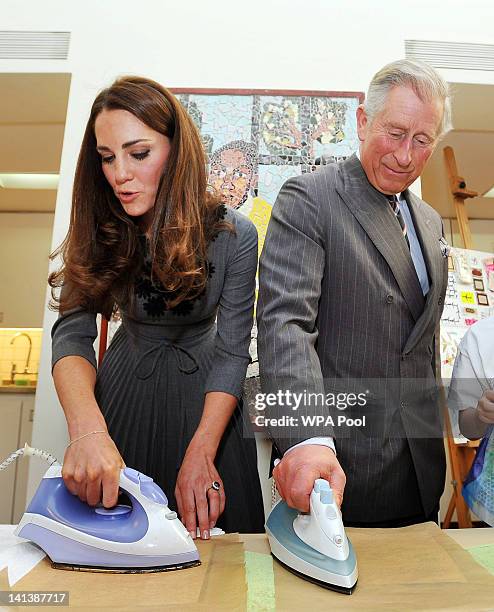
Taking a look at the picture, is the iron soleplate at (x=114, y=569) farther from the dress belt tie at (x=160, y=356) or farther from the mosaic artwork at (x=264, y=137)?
the mosaic artwork at (x=264, y=137)

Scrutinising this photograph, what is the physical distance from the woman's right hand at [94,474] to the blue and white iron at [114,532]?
16 millimetres

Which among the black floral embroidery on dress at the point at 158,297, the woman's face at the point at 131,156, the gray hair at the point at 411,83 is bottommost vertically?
the black floral embroidery on dress at the point at 158,297

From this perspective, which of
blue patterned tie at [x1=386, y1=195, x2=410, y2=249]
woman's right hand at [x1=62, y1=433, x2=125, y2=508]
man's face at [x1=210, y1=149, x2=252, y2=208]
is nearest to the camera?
woman's right hand at [x1=62, y1=433, x2=125, y2=508]

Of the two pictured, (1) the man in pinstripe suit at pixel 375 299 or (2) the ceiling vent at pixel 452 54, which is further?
(2) the ceiling vent at pixel 452 54

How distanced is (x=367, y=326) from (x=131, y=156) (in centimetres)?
57

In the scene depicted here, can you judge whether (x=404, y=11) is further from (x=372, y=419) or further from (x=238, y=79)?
(x=372, y=419)

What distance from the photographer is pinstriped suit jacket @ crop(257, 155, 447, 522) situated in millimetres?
1047

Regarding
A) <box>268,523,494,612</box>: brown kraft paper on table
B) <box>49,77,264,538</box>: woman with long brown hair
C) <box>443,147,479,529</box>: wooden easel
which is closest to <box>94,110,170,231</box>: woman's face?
<box>49,77,264,538</box>: woman with long brown hair

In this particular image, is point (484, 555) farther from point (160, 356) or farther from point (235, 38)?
point (235, 38)

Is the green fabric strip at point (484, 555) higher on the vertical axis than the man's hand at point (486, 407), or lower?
lower

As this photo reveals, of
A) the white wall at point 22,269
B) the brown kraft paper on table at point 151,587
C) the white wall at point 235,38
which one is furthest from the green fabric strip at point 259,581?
the white wall at point 22,269

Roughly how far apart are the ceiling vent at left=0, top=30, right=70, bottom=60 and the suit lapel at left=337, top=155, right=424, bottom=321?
5.58ft

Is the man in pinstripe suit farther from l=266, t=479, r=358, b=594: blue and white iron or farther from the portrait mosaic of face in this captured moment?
the portrait mosaic of face

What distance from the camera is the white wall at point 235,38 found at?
7.38 feet
